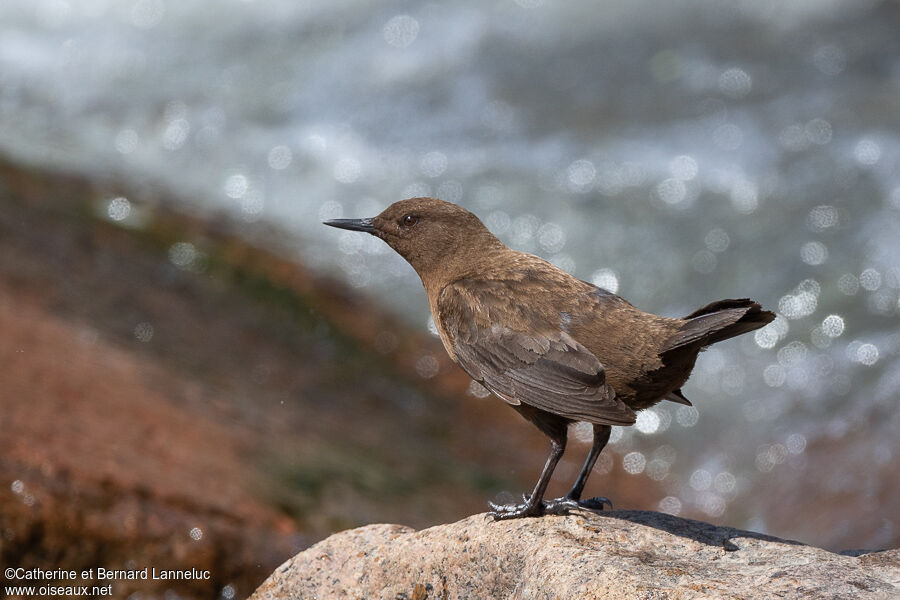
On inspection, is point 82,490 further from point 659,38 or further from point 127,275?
point 659,38

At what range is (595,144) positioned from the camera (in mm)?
10453

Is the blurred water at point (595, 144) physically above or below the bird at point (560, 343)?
above

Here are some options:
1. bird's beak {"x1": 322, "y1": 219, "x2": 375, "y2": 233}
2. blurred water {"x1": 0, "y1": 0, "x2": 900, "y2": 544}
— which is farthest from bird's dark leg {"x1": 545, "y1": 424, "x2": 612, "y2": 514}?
blurred water {"x1": 0, "y1": 0, "x2": 900, "y2": 544}

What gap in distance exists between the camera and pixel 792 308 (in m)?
8.37

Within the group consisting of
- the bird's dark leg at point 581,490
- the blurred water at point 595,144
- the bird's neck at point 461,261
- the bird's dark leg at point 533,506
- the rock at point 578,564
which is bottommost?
the rock at point 578,564

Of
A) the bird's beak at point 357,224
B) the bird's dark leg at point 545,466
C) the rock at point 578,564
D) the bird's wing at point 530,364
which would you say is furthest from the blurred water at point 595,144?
the bird's beak at point 357,224

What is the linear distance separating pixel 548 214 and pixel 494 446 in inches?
125

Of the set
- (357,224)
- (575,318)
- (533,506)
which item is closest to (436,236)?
(357,224)

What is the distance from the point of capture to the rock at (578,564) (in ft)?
10.3

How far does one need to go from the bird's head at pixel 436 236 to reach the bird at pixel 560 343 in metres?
0.03

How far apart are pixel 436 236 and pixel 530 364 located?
0.97 meters

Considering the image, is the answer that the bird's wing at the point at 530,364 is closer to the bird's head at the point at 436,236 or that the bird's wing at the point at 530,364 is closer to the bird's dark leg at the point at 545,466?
the bird's dark leg at the point at 545,466

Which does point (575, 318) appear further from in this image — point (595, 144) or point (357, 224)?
point (595, 144)

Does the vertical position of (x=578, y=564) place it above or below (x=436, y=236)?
below
